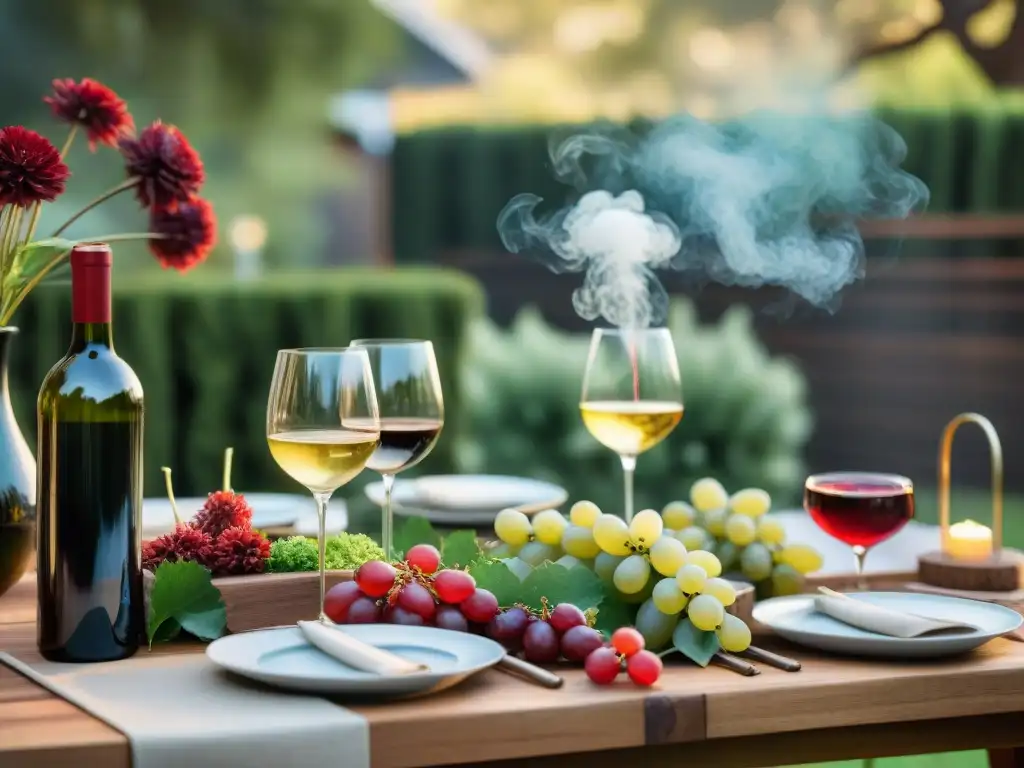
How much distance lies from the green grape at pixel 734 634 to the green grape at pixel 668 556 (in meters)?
Answer: 0.08

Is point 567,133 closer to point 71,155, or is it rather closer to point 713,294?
point 713,294

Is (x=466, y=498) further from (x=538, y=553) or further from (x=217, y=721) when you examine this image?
(x=217, y=721)

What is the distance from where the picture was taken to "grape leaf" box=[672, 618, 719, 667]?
1538 millimetres

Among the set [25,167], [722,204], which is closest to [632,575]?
[25,167]

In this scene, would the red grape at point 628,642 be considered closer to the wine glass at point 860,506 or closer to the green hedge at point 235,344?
the wine glass at point 860,506

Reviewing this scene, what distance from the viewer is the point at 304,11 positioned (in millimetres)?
11531

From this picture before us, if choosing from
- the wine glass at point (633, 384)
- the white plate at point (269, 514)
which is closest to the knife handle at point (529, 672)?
the wine glass at point (633, 384)

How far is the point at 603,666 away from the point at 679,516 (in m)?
0.53

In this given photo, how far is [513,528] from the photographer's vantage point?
181cm

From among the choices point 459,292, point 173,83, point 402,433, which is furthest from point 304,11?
point 402,433

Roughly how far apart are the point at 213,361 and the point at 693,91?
961 cm

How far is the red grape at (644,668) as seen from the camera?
1.43 meters

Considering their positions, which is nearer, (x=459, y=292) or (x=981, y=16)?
(x=459, y=292)

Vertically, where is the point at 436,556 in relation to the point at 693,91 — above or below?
below
